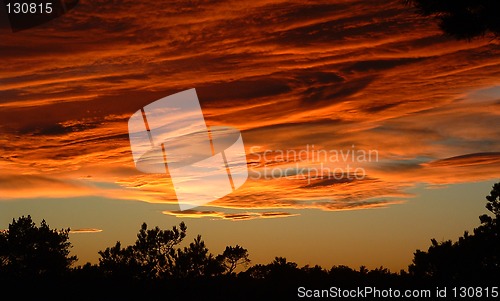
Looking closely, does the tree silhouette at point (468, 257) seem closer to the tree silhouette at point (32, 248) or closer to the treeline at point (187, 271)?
the treeline at point (187, 271)

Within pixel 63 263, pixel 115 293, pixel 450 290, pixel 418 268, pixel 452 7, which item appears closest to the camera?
pixel 452 7

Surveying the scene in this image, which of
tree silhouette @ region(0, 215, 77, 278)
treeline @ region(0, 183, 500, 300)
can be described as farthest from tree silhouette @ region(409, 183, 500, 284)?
tree silhouette @ region(0, 215, 77, 278)

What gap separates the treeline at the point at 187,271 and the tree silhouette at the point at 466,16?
14735mm

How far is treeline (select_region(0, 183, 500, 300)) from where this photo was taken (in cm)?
2762

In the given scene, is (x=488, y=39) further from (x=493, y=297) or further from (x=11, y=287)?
(x=11, y=287)

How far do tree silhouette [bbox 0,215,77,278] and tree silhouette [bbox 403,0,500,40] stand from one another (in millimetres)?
50814

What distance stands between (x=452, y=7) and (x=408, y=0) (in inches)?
35.8

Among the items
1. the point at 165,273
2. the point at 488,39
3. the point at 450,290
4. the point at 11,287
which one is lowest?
the point at 165,273

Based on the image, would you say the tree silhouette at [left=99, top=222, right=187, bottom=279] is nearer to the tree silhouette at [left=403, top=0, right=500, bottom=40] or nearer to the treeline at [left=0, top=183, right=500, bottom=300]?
the treeline at [left=0, top=183, right=500, bottom=300]

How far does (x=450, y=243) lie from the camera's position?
5444 centimetres

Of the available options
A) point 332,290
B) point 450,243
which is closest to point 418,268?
point 450,243

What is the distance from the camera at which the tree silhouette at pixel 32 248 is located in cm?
5969

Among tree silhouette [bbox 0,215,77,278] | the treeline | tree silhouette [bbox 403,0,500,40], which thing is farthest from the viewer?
tree silhouette [bbox 0,215,77,278]

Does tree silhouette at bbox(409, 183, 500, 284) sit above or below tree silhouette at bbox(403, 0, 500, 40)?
below
